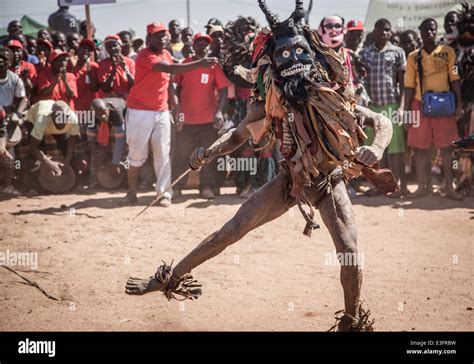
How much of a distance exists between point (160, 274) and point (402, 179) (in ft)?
21.1

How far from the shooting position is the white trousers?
33.7 feet

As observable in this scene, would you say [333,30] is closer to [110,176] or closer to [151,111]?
[151,111]

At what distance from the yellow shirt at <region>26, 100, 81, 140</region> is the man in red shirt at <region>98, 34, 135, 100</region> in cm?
72

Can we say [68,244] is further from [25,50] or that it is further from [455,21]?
[455,21]

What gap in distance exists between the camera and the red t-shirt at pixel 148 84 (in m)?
10.1

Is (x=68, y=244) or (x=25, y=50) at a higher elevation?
(x=25, y=50)

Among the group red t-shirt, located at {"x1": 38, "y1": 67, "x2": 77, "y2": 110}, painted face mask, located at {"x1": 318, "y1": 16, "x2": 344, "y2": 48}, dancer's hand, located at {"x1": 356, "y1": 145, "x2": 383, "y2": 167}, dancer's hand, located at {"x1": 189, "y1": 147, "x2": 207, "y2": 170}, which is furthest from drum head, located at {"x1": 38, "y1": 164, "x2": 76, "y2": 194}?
dancer's hand, located at {"x1": 356, "y1": 145, "x2": 383, "y2": 167}

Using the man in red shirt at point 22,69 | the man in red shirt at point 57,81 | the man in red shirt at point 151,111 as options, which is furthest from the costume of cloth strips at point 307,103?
the man in red shirt at point 22,69

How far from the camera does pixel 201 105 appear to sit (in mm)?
11078

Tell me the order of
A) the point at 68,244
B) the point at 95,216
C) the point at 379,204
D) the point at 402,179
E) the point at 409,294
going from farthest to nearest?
1. the point at 402,179
2. the point at 379,204
3. the point at 95,216
4. the point at 68,244
5. the point at 409,294

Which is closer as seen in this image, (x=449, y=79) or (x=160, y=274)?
(x=160, y=274)

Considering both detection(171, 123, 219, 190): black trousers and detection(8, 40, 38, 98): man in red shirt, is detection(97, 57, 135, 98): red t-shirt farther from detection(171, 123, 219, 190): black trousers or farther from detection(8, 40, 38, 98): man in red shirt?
detection(171, 123, 219, 190): black trousers
